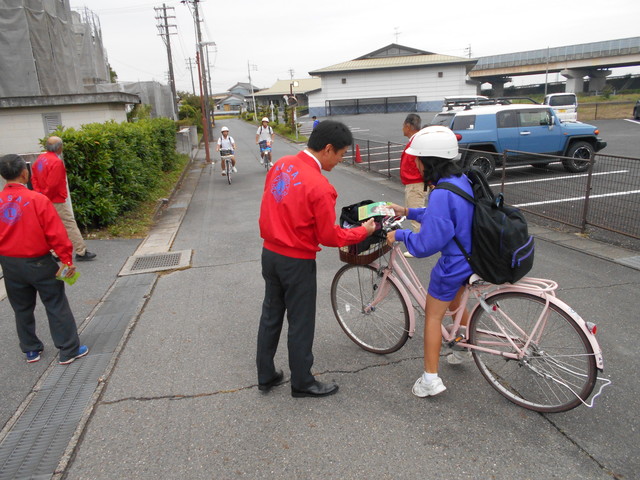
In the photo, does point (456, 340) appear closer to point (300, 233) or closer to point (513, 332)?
point (513, 332)

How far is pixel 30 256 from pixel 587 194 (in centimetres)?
706

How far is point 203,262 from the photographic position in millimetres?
6480

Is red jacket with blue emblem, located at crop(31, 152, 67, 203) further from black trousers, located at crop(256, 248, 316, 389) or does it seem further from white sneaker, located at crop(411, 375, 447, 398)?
white sneaker, located at crop(411, 375, 447, 398)

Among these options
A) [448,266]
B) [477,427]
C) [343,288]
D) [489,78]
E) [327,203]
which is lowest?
[477,427]

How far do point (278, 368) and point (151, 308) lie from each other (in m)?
2.00

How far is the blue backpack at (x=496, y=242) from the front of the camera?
107 inches

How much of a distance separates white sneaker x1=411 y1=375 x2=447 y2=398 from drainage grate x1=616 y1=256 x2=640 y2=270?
12.2 ft

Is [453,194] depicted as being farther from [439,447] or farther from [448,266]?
[439,447]

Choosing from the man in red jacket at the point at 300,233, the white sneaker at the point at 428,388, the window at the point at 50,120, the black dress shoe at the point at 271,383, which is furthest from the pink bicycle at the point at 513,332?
the window at the point at 50,120

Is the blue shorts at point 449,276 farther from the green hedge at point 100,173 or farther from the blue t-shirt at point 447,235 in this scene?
the green hedge at point 100,173

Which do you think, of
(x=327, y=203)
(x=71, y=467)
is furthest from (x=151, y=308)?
(x=327, y=203)

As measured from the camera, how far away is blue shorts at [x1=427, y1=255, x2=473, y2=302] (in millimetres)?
2898

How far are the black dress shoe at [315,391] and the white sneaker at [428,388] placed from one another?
58 centimetres

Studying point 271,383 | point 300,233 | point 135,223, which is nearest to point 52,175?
point 135,223
